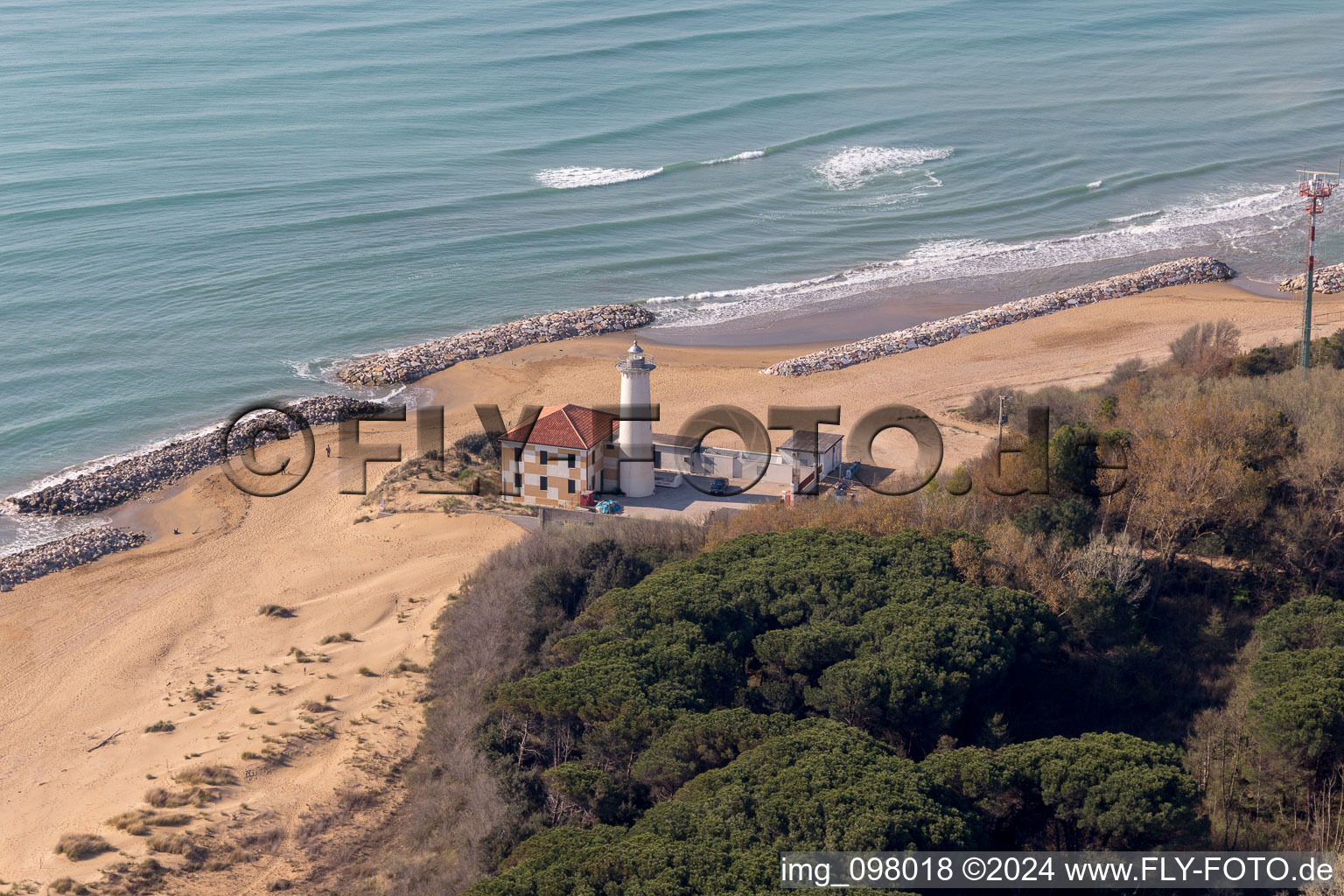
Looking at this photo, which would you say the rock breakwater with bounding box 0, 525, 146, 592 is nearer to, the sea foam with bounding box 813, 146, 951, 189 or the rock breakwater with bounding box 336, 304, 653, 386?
the rock breakwater with bounding box 336, 304, 653, 386

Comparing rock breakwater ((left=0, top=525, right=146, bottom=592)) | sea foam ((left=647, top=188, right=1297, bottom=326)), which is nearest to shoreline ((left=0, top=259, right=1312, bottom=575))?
rock breakwater ((left=0, top=525, right=146, bottom=592))

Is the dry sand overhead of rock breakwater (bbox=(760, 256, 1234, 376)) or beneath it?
beneath

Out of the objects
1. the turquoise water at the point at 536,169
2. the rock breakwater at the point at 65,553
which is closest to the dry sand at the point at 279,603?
the rock breakwater at the point at 65,553

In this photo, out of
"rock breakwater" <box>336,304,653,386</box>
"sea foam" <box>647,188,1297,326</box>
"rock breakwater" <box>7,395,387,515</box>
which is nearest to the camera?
"rock breakwater" <box>7,395,387,515</box>

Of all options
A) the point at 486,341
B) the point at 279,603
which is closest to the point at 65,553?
the point at 279,603

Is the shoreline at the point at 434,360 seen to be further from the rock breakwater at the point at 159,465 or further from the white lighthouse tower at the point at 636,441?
the white lighthouse tower at the point at 636,441

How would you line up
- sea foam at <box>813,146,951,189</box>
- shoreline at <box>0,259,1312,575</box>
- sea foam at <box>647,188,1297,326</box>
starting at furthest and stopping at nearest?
sea foam at <box>813,146,951,189</box> → sea foam at <box>647,188,1297,326</box> → shoreline at <box>0,259,1312,575</box>
